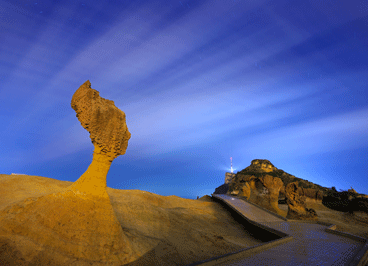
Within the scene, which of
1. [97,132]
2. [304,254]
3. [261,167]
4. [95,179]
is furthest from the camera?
[261,167]

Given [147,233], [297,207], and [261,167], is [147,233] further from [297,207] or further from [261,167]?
[261,167]

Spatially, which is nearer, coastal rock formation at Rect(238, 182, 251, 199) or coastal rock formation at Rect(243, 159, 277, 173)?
coastal rock formation at Rect(238, 182, 251, 199)

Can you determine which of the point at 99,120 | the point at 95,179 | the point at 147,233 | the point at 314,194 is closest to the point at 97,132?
the point at 99,120

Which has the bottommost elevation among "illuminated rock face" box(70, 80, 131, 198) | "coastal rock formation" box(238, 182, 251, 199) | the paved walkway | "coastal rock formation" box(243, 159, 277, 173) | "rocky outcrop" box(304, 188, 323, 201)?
the paved walkway

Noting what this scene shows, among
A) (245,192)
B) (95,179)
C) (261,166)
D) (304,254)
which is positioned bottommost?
(304,254)

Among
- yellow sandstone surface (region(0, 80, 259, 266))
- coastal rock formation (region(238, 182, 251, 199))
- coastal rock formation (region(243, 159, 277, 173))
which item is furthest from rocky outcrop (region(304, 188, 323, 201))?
yellow sandstone surface (region(0, 80, 259, 266))

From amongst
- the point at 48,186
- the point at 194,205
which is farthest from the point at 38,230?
the point at 194,205

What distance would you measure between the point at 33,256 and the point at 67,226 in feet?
3.86

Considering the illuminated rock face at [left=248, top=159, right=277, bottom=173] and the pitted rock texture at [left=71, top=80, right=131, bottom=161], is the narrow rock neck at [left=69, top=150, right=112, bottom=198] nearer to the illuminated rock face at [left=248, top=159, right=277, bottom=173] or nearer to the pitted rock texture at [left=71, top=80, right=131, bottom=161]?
the pitted rock texture at [left=71, top=80, right=131, bottom=161]

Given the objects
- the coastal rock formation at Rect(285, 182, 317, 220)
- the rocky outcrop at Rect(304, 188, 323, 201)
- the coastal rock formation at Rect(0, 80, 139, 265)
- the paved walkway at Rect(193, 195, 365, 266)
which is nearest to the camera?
the coastal rock formation at Rect(0, 80, 139, 265)

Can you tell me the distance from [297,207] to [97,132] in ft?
67.5

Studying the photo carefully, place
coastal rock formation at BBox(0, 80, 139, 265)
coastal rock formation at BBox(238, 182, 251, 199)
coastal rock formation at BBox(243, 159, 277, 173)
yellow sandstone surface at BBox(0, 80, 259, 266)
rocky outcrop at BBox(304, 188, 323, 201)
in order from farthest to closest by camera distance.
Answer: coastal rock formation at BBox(243, 159, 277, 173), rocky outcrop at BBox(304, 188, 323, 201), coastal rock formation at BBox(238, 182, 251, 199), coastal rock formation at BBox(0, 80, 139, 265), yellow sandstone surface at BBox(0, 80, 259, 266)

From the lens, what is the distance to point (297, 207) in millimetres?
19109

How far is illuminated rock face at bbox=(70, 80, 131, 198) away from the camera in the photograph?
A: 742 centimetres
